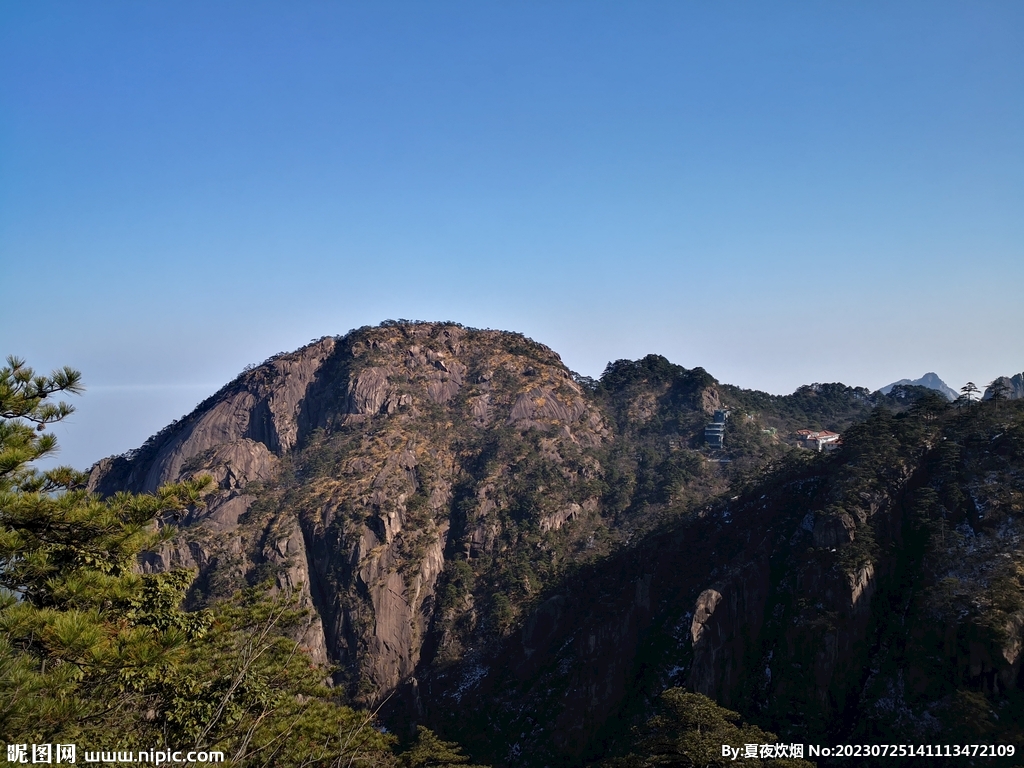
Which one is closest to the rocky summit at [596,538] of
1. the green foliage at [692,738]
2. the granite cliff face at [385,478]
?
the granite cliff face at [385,478]

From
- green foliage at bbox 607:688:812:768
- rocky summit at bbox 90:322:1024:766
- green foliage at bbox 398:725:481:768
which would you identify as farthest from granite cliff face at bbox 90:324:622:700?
green foliage at bbox 607:688:812:768

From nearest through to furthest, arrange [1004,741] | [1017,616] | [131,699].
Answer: [131,699]
[1004,741]
[1017,616]

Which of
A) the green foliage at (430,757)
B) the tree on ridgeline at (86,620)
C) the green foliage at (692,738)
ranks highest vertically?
the tree on ridgeline at (86,620)

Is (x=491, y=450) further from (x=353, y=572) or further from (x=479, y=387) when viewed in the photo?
(x=353, y=572)

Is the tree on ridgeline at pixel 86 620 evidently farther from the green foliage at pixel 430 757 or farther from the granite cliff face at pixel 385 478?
the granite cliff face at pixel 385 478

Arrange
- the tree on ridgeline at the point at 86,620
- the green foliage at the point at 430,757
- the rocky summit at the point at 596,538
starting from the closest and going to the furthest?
the tree on ridgeline at the point at 86,620 < the green foliage at the point at 430,757 < the rocky summit at the point at 596,538

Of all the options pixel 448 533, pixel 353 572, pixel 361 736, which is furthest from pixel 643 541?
pixel 361 736

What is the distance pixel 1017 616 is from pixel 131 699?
2700 centimetres

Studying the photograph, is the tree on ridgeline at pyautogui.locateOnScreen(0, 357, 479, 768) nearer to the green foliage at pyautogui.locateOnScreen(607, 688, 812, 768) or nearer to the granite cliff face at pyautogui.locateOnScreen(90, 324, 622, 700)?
the green foliage at pyautogui.locateOnScreen(607, 688, 812, 768)

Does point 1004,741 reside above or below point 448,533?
below

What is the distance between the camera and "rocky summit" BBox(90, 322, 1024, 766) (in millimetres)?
26156

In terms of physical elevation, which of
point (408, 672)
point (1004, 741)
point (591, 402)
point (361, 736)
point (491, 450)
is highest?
point (591, 402)

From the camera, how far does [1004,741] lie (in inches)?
786

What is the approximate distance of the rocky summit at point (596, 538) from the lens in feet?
85.8
